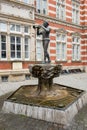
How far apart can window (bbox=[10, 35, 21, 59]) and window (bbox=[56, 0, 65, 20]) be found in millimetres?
A: 5933

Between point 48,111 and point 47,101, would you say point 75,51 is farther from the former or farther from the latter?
point 48,111

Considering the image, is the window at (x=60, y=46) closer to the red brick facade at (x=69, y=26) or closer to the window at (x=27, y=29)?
the red brick facade at (x=69, y=26)

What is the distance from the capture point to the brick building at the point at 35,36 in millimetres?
14188

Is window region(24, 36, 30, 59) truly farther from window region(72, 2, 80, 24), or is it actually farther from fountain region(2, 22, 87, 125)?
window region(72, 2, 80, 24)

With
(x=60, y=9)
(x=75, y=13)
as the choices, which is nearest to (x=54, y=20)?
(x=60, y=9)

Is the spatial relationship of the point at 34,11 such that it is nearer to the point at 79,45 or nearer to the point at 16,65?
the point at 16,65

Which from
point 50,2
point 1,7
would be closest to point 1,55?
point 1,7

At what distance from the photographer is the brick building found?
1419 cm

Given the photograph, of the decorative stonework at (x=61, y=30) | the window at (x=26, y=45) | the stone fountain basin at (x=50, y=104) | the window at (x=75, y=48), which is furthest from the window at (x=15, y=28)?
the window at (x=75, y=48)

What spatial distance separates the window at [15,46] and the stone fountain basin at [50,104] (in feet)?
22.6

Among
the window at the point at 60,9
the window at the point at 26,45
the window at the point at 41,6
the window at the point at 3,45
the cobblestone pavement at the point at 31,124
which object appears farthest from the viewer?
→ the window at the point at 60,9

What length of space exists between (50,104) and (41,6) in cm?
1260

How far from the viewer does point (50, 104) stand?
6.41 m

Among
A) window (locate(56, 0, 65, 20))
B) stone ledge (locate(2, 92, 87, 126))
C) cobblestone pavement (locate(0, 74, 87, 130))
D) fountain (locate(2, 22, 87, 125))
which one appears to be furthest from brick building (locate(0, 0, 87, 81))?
cobblestone pavement (locate(0, 74, 87, 130))
